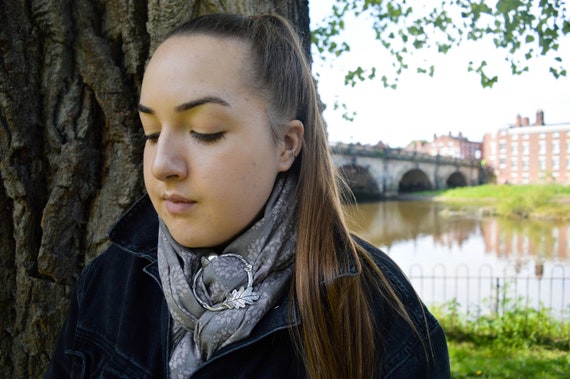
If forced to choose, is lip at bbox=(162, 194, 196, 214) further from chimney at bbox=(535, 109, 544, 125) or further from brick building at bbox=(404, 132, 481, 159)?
brick building at bbox=(404, 132, 481, 159)

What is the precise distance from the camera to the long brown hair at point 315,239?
1192 millimetres

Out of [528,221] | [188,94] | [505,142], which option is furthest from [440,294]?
[505,142]

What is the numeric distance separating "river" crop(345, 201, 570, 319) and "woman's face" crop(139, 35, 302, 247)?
5.38 meters

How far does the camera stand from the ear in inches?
51.4

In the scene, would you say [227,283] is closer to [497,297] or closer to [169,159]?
[169,159]

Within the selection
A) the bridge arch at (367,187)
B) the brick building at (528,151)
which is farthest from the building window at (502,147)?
the bridge arch at (367,187)

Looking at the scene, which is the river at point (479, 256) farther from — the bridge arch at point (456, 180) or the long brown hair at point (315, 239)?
the bridge arch at point (456, 180)

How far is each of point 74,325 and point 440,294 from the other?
6.81 m

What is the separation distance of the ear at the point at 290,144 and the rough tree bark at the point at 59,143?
0.68 metres

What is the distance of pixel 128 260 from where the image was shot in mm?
1504

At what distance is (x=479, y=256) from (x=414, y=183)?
2931cm

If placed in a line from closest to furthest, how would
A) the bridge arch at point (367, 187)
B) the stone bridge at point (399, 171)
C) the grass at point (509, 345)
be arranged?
the grass at point (509, 345)
the stone bridge at point (399, 171)
the bridge arch at point (367, 187)

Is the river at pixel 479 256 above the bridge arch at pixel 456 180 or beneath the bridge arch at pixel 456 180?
beneath

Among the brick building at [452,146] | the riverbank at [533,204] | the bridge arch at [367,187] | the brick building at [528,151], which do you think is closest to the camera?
the riverbank at [533,204]
